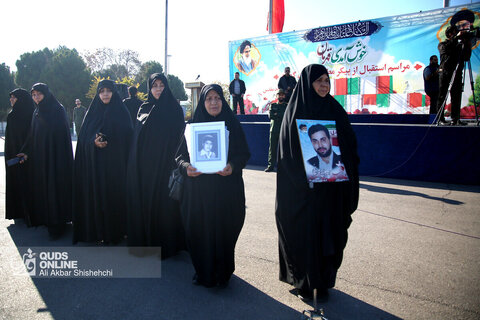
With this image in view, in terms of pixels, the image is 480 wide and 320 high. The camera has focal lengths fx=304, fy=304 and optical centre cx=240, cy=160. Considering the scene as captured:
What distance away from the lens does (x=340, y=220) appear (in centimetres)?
237

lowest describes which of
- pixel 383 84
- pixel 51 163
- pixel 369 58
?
pixel 51 163

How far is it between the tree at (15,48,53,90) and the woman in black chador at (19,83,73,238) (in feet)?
124

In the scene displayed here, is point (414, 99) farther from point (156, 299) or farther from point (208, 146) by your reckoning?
point (156, 299)

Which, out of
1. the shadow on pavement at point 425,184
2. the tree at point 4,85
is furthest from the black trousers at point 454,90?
the tree at point 4,85

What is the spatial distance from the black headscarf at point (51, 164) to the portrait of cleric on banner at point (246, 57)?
1193cm

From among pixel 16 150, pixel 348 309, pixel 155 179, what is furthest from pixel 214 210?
pixel 16 150

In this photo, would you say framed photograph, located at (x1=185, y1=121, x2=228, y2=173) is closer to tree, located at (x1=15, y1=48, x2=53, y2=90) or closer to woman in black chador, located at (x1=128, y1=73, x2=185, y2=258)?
woman in black chador, located at (x1=128, y1=73, x2=185, y2=258)

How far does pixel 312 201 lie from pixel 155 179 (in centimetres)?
178

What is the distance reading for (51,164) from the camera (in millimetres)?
3859

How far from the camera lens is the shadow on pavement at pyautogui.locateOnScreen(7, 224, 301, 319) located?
2330 mm

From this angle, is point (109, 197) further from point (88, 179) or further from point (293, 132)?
point (293, 132)

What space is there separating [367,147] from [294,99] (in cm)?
583

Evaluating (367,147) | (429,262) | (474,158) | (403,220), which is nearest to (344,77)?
(367,147)

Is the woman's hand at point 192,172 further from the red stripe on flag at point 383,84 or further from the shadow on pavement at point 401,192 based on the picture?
the red stripe on flag at point 383,84
